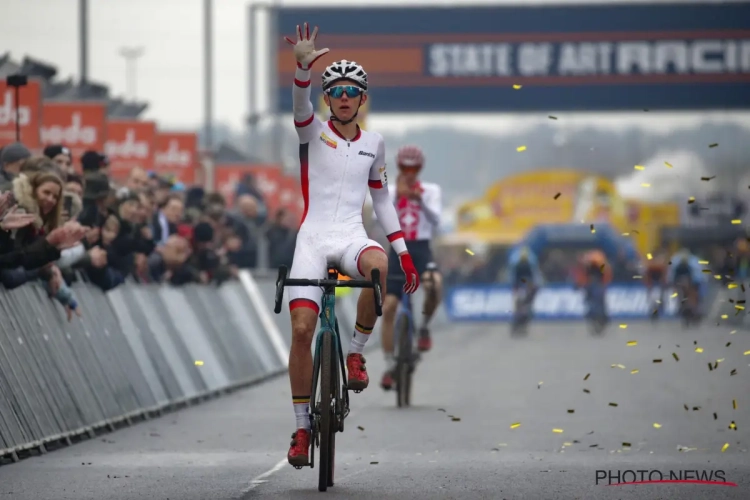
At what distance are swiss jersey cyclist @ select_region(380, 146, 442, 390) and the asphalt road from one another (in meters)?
0.82

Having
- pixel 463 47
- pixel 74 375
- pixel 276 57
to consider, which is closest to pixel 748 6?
pixel 463 47

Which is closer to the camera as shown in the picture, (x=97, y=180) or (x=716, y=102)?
(x=97, y=180)

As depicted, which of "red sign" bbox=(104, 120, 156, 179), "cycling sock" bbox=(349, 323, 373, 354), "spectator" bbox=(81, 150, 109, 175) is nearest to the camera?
"cycling sock" bbox=(349, 323, 373, 354)

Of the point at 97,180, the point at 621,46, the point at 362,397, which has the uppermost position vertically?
the point at 621,46

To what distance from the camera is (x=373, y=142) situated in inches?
405

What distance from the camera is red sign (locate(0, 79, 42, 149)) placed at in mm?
18391

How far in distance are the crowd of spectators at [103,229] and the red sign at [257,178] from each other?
16.3 m

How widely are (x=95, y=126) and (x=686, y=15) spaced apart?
90.1 ft

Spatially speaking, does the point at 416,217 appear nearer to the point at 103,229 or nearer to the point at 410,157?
the point at 410,157

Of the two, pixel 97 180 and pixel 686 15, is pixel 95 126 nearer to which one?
pixel 97 180

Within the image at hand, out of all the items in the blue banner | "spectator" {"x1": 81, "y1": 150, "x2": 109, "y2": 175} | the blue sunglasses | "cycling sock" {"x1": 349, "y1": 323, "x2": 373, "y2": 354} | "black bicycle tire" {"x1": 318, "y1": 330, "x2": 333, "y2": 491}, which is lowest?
the blue banner

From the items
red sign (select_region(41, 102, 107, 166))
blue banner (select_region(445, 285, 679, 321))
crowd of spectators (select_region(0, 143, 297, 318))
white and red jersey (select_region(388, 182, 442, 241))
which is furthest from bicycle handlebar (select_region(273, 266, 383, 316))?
blue banner (select_region(445, 285, 679, 321))

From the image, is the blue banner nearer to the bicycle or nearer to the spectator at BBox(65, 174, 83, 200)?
the spectator at BBox(65, 174, 83, 200)

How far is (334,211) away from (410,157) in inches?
230
